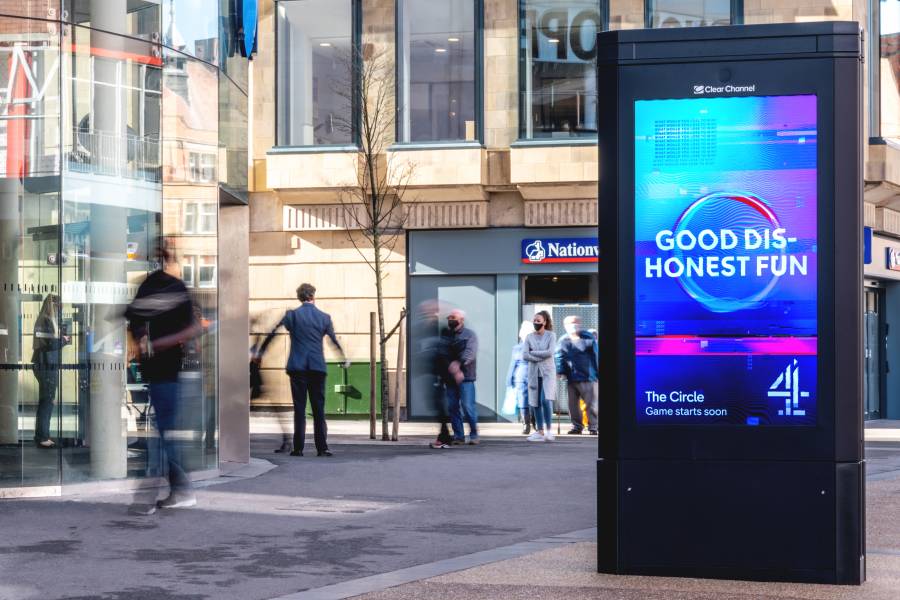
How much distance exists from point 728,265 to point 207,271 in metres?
7.05

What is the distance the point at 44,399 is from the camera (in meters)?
11.5

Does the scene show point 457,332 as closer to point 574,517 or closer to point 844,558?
point 574,517

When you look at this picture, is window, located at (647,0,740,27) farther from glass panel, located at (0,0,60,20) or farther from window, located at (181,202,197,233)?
glass panel, located at (0,0,60,20)

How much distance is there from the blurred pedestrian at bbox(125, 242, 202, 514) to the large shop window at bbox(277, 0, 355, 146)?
14027 millimetres

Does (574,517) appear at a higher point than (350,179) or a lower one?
lower

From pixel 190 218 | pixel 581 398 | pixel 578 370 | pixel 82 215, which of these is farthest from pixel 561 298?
pixel 82 215

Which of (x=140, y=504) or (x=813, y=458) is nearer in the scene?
(x=813, y=458)

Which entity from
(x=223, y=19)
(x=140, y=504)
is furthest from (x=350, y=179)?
(x=140, y=504)

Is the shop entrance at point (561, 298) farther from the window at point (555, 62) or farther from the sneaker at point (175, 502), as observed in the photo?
the sneaker at point (175, 502)

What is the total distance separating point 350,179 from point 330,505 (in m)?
13.5

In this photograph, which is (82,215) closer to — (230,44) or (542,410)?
(230,44)

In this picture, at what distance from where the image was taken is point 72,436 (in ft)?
38.3

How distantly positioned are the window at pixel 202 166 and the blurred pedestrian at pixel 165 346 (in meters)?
2.26

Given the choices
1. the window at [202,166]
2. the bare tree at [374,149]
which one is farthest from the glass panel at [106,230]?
the bare tree at [374,149]
